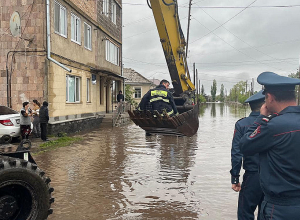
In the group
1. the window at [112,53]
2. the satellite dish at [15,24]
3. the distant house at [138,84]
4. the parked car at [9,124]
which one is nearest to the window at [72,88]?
the satellite dish at [15,24]

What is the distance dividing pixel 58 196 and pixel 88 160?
343 centimetres

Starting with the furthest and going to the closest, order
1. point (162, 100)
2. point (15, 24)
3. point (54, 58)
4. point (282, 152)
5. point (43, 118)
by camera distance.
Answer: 1. point (54, 58)
2. point (15, 24)
3. point (43, 118)
4. point (162, 100)
5. point (282, 152)

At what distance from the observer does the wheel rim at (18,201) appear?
381cm

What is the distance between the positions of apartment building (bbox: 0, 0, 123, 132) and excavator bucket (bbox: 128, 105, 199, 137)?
6146mm

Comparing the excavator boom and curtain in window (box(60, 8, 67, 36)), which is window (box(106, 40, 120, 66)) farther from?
the excavator boom

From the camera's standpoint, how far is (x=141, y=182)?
682cm

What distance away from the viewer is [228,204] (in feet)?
17.9

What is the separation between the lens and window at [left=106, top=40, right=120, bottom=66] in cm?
2258

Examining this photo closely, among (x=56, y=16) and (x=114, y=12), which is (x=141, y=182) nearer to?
(x=56, y=16)

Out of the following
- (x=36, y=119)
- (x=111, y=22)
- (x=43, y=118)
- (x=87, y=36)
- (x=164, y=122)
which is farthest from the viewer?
(x=111, y=22)

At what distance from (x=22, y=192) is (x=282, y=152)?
10.1ft

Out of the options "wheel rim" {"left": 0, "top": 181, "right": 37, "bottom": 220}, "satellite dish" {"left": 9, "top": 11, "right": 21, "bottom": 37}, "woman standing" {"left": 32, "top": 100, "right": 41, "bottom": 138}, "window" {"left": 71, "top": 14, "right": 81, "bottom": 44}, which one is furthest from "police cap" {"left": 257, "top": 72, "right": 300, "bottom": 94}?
"window" {"left": 71, "top": 14, "right": 81, "bottom": 44}

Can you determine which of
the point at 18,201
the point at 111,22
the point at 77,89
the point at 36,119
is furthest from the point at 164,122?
the point at 111,22

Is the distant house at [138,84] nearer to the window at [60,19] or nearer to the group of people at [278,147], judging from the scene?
the window at [60,19]
